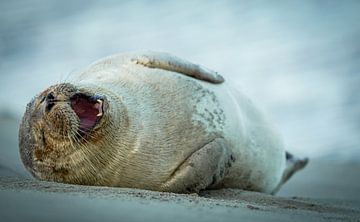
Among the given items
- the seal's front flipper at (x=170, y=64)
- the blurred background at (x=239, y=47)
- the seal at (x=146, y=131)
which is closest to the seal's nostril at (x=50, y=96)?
the seal at (x=146, y=131)

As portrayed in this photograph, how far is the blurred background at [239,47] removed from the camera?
A: 11.8 metres

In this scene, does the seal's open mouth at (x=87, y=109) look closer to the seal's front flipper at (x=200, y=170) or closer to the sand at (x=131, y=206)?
the sand at (x=131, y=206)

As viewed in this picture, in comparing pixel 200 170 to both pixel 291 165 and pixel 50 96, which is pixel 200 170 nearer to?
pixel 50 96

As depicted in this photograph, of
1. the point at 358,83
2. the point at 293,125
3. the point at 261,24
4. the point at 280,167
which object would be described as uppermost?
the point at 261,24

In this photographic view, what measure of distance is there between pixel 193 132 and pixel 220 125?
23 centimetres

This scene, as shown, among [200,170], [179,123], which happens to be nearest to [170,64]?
[179,123]

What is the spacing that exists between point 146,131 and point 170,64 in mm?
638

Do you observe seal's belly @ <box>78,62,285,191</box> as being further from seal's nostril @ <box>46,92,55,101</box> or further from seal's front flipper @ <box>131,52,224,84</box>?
seal's nostril @ <box>46,92,55,101</box>

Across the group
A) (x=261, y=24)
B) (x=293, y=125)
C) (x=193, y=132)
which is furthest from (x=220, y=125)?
(x=261, y=24)

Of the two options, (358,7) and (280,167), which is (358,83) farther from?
(280,167)

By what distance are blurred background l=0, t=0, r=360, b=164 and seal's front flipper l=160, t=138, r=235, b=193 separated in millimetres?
5192

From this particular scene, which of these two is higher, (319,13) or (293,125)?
(319,13)

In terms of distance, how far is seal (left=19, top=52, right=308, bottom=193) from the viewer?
13.4 feet

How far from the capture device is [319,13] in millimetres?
16609
